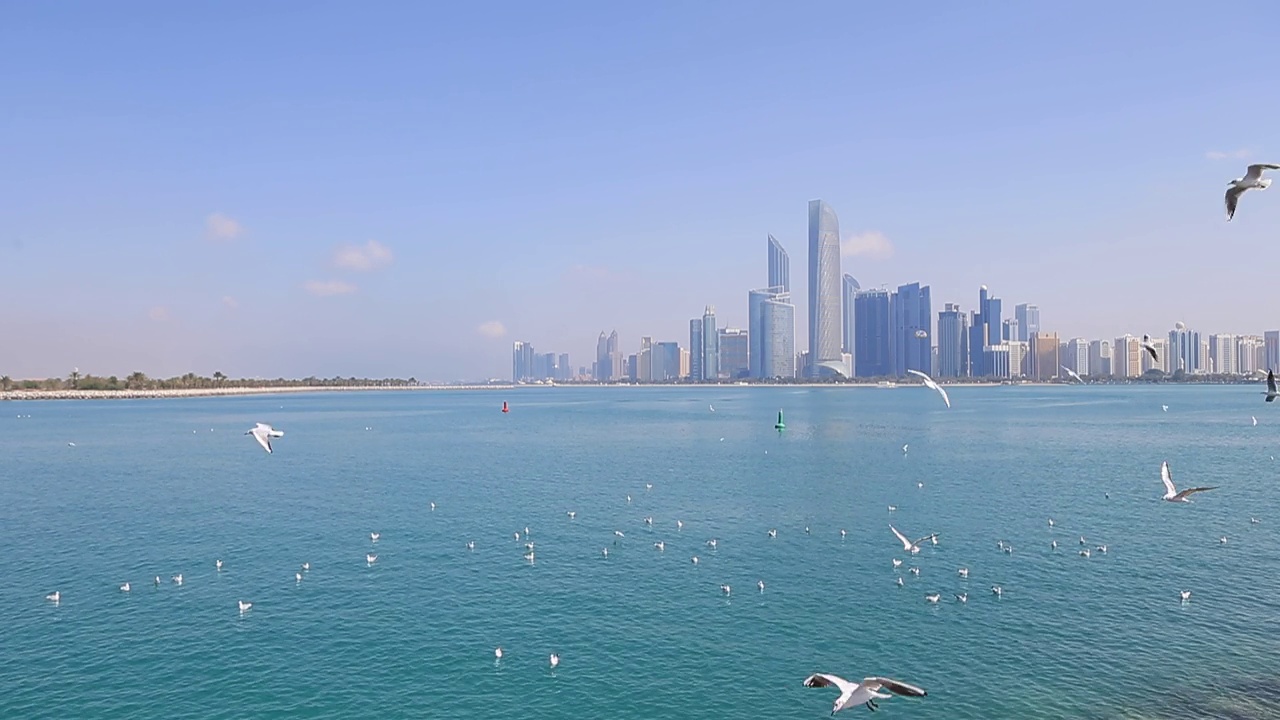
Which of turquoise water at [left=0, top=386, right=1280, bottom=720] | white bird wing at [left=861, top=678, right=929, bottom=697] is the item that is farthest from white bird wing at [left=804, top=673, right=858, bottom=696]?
turquoise water at [left=0, top=386, right=1280, bottom=720]

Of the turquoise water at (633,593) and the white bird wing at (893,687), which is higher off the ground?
the white bird wing at (893,687)

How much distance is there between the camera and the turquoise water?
73.6ft

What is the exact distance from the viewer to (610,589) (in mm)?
31781

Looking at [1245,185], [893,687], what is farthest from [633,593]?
[1245,185]

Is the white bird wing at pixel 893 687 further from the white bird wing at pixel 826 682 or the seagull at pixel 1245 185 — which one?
the seagull at pixel 1245 185

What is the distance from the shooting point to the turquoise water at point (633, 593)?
2244 cm

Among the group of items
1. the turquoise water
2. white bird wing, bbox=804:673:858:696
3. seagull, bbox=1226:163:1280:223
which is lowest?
the turquoise water

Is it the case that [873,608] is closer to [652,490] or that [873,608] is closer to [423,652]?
[423,652]

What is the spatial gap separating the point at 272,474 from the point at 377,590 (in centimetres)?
4036

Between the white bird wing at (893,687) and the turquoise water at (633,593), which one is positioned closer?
the white bird wing at (893,687)

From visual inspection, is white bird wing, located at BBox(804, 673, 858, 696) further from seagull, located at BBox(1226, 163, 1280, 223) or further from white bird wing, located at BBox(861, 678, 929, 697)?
seagull, located at BBox(1226, 163, 1280, 223)

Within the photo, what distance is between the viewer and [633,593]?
31219 millimetres

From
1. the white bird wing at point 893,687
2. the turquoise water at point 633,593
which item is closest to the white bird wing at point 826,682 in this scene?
the white bird wing at point 893,687

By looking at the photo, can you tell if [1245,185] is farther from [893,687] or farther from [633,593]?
[633,593]
